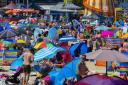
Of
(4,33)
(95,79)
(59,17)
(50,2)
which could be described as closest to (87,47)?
(4,33)

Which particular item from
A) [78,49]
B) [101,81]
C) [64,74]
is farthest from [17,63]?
[101,81]

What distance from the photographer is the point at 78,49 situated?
2175 centimetres

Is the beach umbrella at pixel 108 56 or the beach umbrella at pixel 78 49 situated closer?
the beach umbrella at pixel 108 56

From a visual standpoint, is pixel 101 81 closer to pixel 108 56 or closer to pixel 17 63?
pixel 108 56

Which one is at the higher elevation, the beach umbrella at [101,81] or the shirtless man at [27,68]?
the beach umbrella at [101,81]

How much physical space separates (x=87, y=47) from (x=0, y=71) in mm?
5831

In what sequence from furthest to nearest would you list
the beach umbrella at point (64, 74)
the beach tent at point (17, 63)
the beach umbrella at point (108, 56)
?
the beach tent at point (17, 63)
the beach umbrella at point (64, 74)
the beach umbrella at point (108, 56)

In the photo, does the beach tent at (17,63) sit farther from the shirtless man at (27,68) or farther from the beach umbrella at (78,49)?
the beach umbrella at (78,49)

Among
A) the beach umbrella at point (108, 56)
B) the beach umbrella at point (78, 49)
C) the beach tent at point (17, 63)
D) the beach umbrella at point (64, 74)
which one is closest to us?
the beach umbrella at point (108, 56)

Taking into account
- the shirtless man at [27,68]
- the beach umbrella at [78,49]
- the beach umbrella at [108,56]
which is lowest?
the beach umbrella at [78,49]

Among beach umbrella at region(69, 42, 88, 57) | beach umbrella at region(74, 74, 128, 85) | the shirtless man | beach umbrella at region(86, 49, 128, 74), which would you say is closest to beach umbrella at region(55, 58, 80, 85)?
beach umbrella at region(86, 49, 128, 74)

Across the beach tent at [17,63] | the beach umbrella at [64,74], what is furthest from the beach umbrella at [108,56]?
the beach tent at [17,63]

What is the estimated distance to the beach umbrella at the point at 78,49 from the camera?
70.0ft

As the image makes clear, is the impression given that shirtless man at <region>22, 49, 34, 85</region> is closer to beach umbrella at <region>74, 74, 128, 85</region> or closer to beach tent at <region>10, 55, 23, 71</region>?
beach tent at <region>10, 55, 23, 71</region>
